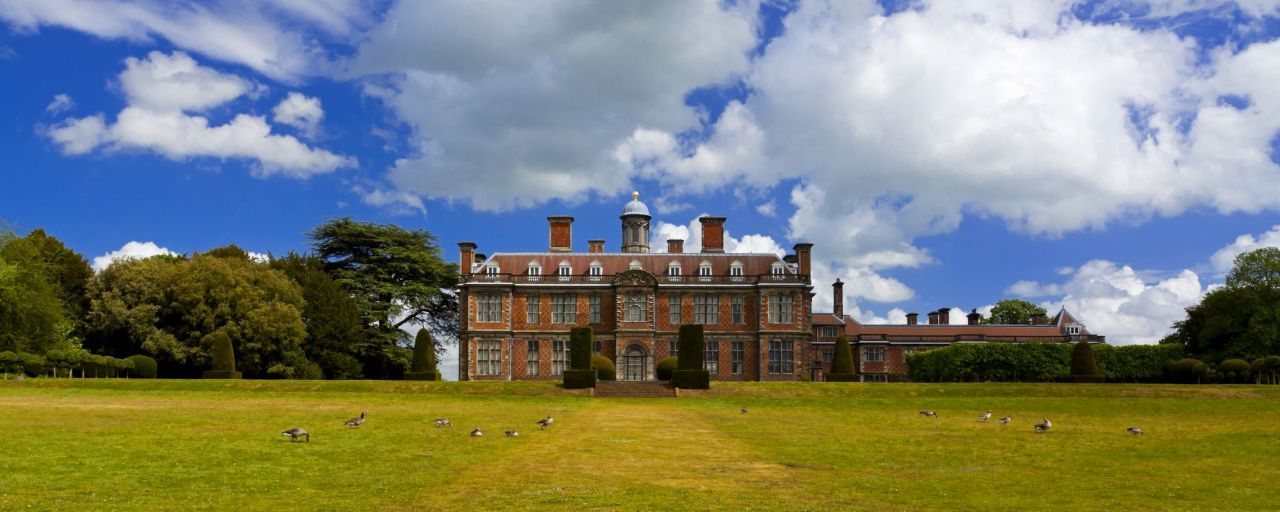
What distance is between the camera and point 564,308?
61875 mm

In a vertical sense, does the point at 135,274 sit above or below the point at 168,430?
above

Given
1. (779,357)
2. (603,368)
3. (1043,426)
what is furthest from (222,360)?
(1043,426)

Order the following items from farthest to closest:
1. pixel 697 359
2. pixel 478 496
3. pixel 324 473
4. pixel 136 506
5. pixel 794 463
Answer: pixel 697 359 → pixel 794 463 → pixel 324 473 → pixel 478 496 → pixel 136 506

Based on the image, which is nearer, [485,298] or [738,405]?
[738,405]

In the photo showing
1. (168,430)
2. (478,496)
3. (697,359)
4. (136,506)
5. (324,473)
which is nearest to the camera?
(136,506)

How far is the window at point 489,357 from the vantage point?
201 ft

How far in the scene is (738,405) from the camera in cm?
3600

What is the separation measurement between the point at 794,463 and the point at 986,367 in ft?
166

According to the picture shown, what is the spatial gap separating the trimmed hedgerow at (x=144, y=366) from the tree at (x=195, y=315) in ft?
4.80

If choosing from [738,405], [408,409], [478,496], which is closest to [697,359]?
[738,405]

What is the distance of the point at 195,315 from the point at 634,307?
25.1 meters

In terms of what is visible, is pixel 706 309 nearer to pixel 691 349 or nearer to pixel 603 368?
pixel 603 368

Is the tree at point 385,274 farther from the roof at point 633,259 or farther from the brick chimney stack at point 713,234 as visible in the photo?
the brick chimney stack at point 713,234

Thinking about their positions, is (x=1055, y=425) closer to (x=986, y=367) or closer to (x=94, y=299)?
(x=986, y=367)
